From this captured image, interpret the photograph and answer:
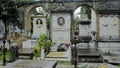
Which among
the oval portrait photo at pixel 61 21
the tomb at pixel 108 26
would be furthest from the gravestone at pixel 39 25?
the tomb at pixel 108 26

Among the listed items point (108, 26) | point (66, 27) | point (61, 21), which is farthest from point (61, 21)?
point (108, 26)

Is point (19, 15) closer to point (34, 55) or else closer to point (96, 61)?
point (34, 55)

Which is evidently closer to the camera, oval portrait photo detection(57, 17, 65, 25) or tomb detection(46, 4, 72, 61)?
tomb detection(46, 4, 72, 61)

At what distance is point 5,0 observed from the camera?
23906 millimetres

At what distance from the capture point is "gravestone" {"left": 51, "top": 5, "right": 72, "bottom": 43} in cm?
2395

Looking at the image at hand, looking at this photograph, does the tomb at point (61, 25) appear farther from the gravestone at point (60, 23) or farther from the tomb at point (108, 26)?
the tomb at point (108, 26)

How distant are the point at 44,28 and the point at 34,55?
19.8 feet

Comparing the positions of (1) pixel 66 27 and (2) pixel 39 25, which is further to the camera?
(2) pixel 39 25

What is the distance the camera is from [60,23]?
24.4m

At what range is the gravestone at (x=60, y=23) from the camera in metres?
24.0

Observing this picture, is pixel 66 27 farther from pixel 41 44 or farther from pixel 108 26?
pixel 41 44

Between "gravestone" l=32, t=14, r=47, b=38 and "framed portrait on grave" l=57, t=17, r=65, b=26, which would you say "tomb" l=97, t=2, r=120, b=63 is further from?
"gravestone" l=32, t=14, r=47, b=38

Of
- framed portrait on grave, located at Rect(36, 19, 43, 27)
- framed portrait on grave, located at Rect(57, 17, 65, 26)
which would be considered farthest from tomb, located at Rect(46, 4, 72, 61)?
framed portrait on grave, located at Rect(36, 19, 43, 27)

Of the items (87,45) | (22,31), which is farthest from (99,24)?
(22,31)
